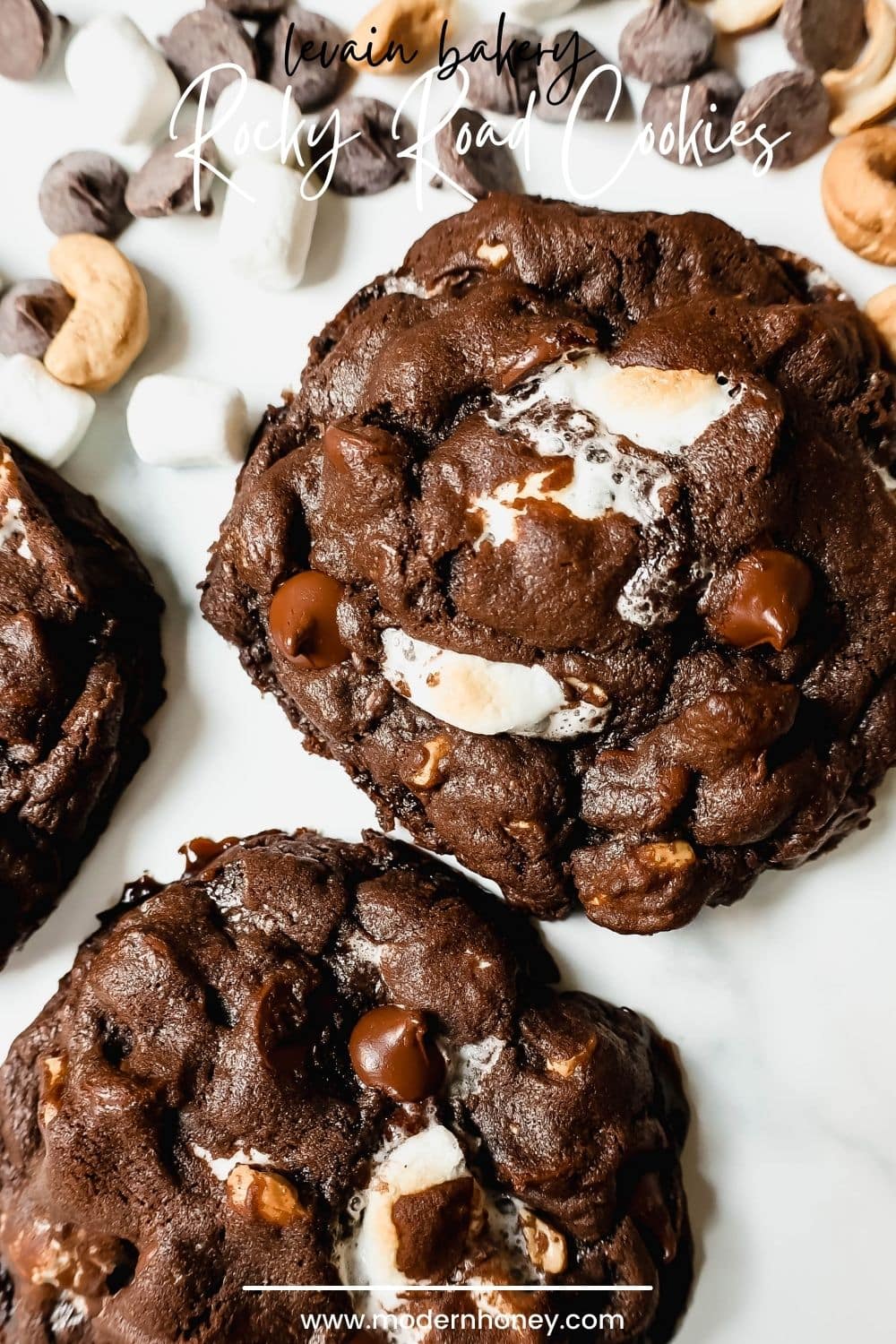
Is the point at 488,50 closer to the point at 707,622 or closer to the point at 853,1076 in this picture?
the point at 707,622

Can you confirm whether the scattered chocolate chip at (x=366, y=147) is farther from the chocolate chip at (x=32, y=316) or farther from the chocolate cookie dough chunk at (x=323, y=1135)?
the chocolate cookie dough chunk at (x=323, y=1135)

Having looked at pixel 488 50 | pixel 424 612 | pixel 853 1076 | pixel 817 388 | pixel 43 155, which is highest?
pixel 488 50

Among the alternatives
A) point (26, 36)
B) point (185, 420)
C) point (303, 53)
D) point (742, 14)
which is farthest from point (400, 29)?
point (185, 420)

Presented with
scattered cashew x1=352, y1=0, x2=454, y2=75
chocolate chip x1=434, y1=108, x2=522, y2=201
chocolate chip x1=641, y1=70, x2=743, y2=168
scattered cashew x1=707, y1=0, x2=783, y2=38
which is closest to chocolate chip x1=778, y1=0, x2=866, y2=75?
scattered cashew x1=707, y1=0, x2=783, y2=38

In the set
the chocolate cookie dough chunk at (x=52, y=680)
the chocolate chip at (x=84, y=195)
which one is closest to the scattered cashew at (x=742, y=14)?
the chocolate chip at (x=84, y=195)

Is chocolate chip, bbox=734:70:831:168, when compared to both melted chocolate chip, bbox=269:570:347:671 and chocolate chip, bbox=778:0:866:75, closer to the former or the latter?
chocolate chip, bbox=778:0:866:75

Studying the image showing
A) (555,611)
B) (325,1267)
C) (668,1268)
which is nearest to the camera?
(555,611)

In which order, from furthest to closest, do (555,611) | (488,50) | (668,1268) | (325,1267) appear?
1. (488,50)
2. (668,1268)
3. (325,1267)
4. (555,611)

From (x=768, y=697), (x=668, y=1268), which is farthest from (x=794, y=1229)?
(x=768, y=697)
